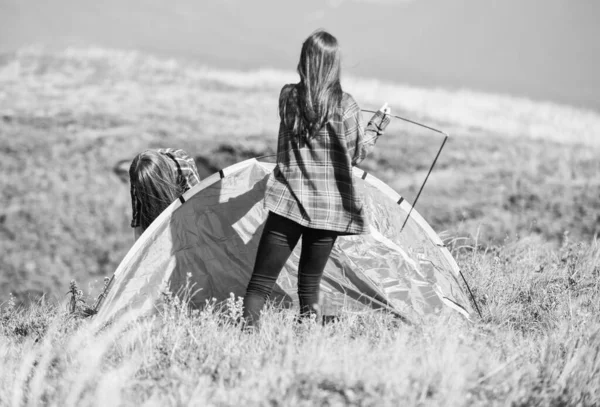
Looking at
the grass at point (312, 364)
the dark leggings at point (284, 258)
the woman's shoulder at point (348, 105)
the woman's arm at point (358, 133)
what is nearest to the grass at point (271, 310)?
the grass at point (312, 364)

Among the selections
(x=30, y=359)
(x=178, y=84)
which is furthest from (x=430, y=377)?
(x=178, y=84)

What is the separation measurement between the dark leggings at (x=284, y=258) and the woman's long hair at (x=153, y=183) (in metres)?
1.08

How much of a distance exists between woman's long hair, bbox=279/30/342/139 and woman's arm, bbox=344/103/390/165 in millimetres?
106

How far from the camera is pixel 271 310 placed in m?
2.86

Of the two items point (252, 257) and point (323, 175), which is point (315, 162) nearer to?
point (323, 175)

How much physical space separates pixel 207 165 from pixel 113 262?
3082mm

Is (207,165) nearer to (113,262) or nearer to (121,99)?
(113,262)

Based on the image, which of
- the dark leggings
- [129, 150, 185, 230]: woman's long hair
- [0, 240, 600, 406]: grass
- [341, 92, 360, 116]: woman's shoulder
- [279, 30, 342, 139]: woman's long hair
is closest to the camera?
[0, 240, 600, 406]: grass

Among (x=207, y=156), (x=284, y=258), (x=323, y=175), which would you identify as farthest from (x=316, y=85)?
(x=207, y=156)

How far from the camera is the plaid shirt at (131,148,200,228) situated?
360 centimetres

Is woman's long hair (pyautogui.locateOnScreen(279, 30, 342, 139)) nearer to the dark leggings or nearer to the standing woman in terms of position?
the standing woman

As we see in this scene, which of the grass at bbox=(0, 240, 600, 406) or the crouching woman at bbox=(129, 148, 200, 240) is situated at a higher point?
the crouching woman at bbox=(129, 148, 200, 240)

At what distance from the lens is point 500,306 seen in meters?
3.29

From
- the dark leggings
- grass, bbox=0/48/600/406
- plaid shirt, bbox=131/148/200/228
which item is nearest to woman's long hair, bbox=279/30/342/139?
the dark leggings
